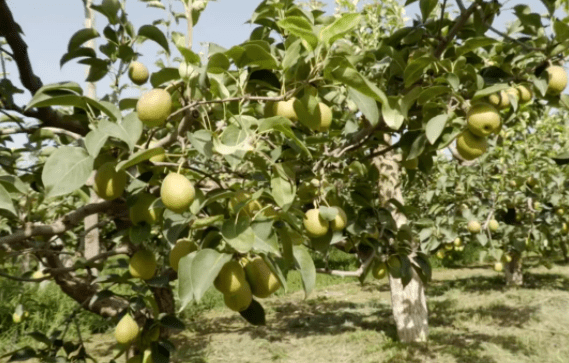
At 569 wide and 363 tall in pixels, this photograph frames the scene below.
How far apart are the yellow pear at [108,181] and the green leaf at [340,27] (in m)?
0.67

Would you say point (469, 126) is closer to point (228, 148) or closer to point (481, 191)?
point (228, 148)

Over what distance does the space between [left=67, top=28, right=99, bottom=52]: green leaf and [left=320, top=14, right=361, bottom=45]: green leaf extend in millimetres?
1052

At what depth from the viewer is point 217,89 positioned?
4.25 ft

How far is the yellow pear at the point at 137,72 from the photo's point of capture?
1812 mm

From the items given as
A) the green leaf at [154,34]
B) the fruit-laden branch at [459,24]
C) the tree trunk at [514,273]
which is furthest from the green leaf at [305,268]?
the tree trunk at [514,273]

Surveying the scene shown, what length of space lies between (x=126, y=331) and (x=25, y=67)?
1095 mm

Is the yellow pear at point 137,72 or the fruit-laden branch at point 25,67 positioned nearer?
the fruit-laden branch at point 25,67

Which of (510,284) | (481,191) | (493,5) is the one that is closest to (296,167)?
(493,5)

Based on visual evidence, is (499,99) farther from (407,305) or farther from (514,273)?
(514,273)

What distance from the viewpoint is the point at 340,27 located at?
105 cm

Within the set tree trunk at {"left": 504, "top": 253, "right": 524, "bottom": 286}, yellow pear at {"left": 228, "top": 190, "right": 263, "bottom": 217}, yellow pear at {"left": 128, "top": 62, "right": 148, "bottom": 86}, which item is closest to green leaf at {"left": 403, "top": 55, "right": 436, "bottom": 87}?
yellow pear at {"left": 228, "top": 190, "right": 263, "bottom": 217}

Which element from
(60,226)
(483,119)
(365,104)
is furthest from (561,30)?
(60,226)

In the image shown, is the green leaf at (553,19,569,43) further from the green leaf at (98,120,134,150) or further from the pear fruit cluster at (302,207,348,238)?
the green leaf at (98,120,134,150)

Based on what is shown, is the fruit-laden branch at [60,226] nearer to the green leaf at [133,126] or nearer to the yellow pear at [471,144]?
the green leaf at [133,126]
